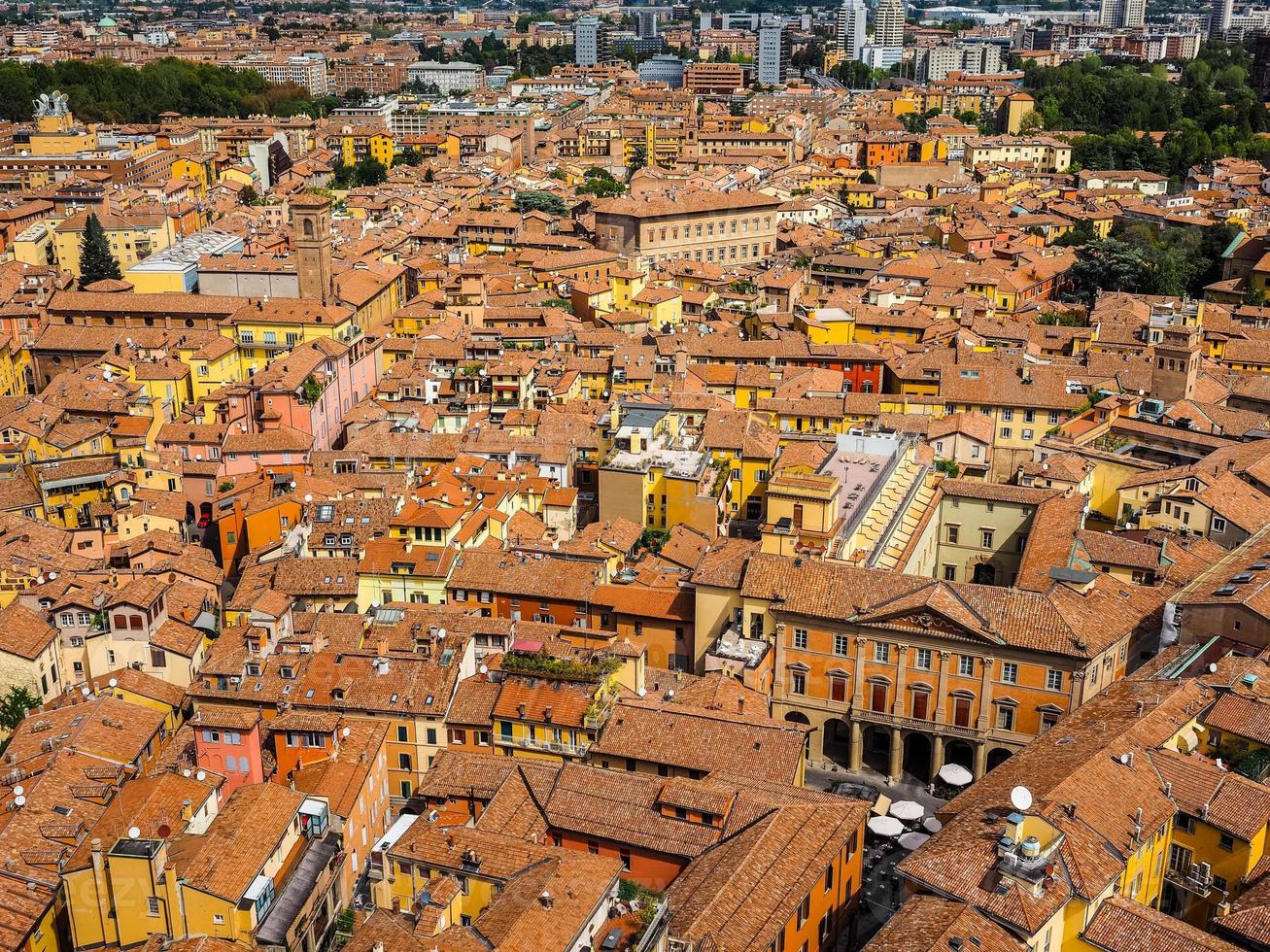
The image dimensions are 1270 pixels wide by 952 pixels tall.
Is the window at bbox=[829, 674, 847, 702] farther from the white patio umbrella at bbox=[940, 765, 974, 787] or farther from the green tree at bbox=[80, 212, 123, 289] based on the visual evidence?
the green tree at bbox=[80, 212, 123, 289]

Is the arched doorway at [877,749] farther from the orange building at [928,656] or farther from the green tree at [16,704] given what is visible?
the green tree at [16,704]

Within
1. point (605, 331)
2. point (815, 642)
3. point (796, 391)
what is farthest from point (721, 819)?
point (605, 331)

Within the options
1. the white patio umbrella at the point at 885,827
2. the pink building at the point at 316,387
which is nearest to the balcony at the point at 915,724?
the white patio umbrella at the point at 885,827

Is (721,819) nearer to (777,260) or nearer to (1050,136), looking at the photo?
(777,260)

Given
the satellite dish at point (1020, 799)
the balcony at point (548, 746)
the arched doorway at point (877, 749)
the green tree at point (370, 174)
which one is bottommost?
the arched doorway at point (877, 749)

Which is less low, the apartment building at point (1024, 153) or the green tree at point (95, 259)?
the apartment building at point (1024, 153)

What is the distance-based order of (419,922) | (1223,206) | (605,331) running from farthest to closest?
(1223,206) < (605,331) < (419,922)
